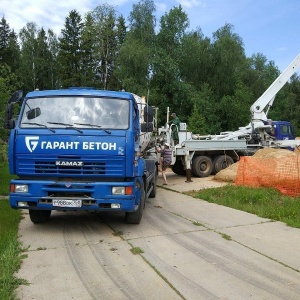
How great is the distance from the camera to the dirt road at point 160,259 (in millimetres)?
4293

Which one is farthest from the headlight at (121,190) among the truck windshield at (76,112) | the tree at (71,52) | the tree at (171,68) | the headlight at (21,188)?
the tree at (71,52)

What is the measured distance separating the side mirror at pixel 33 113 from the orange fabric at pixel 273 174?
7042mm

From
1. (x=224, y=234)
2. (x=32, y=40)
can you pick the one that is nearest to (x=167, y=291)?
(x=224, y=234)

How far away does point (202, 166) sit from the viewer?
1576 cm

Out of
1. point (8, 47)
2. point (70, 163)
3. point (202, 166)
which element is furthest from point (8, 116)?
point (8, 47)

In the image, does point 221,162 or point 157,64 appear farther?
point 157,64

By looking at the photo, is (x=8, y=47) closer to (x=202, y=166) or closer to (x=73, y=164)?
(x=202, y=166)

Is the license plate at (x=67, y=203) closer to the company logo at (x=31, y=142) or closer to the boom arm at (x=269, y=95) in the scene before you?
the company logo at (x=31, y=142)

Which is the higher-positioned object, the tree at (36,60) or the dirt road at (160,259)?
the tree at (36,60)

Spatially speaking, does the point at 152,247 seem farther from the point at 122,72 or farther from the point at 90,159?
the point at 122,72

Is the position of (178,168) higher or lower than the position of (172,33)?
lower

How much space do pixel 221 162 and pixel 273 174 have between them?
15.6 ft

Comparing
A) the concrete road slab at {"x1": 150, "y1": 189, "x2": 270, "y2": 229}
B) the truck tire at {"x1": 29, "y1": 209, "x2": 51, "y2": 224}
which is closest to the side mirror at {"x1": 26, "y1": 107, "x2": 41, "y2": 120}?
the truck tire at {"x1": 29, "y1": 209, "x2": 51, "y2": 224}

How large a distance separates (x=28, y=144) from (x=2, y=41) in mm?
57191
